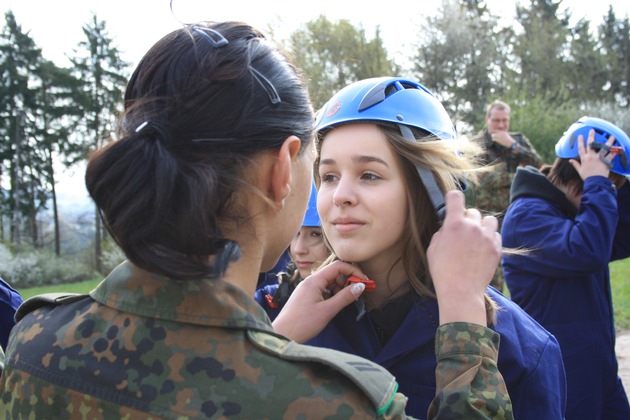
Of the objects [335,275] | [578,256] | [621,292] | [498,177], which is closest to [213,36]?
[335,275]

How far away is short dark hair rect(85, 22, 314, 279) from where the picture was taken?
4.07 ft

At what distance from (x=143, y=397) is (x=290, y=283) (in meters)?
1.86

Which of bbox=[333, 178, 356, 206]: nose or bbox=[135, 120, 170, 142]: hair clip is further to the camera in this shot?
bbox=[333, 178, 356, 206]: nose

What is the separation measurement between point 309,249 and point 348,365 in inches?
92.8

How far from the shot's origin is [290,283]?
10.0 feet

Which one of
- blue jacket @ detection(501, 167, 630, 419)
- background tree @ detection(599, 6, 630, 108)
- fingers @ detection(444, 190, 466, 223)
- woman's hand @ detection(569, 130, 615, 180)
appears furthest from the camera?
background tree @ detection(599, 6, 630, 108)

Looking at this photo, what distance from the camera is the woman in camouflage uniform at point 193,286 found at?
1208 mm

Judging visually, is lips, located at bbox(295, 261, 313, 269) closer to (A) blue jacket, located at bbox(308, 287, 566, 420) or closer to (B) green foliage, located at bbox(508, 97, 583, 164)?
(A) blue jacket, located at bbox(308, 287, 566, 420)

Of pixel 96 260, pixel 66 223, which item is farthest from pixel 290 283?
pixel 66 223

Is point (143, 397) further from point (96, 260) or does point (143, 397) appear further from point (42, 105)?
point (42, 105)

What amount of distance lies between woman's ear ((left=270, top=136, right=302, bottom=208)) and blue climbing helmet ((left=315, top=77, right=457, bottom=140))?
2.80ft

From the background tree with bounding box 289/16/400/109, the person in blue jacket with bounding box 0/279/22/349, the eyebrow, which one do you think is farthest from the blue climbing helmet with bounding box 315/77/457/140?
the background tree with bounding box 289/16/400/109

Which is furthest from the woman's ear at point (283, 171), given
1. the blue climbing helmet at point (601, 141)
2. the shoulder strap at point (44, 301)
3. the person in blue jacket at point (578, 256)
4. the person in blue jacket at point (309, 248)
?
the blue climbing helmet at point (601, 141)

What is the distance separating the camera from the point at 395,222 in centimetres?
218
